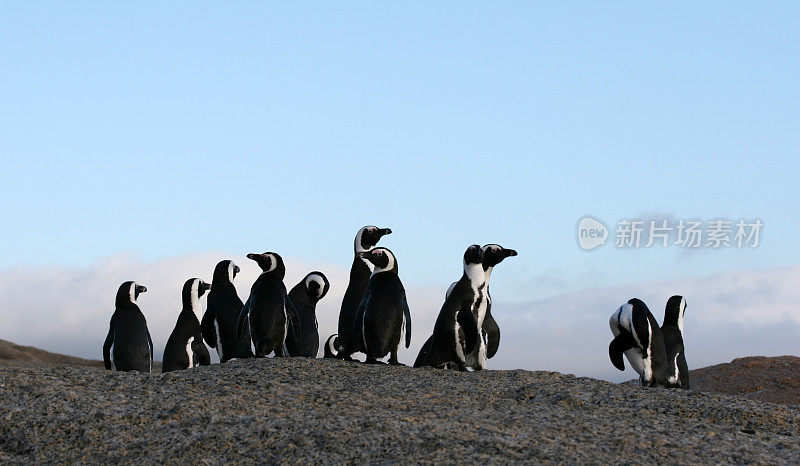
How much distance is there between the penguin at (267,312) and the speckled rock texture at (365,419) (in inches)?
38.4

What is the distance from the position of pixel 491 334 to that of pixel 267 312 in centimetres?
225

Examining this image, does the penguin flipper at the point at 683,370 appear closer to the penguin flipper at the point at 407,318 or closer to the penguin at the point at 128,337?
the penguin flipper at the point at 407,318

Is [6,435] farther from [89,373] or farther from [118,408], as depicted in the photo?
[89,373]

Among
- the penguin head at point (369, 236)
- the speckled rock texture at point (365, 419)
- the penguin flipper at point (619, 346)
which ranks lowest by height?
the speckled rock texture at point (365, 419)

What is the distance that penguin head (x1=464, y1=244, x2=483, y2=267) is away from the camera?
9.13 metres

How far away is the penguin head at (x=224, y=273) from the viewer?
424 inches

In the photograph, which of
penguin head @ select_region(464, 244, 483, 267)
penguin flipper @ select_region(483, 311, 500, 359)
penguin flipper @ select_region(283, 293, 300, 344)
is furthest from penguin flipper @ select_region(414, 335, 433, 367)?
penguin flipper @ select_region(283, 293, 300, 344)

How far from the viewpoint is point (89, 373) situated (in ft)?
26.6

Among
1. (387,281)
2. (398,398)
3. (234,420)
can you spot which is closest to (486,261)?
(387,281)

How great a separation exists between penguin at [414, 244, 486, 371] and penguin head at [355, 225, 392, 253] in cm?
132

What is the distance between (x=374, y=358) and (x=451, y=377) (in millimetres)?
1010

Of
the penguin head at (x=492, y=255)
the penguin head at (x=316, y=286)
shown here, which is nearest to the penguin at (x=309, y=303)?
the penguin head at (x=316, y=286)

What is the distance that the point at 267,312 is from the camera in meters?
9.28

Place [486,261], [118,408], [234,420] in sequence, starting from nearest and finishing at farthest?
[234,420]
[118,408]
[486,261]
